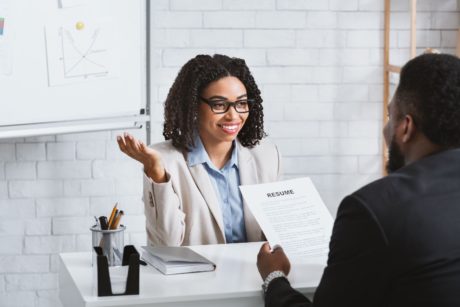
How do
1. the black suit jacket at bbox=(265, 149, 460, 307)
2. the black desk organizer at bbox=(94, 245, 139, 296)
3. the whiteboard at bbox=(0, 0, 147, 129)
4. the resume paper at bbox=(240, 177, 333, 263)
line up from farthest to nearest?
the whiteboard at bbox=(0, 0, 147, 129)
the resume paper at bbox=(240, 177, 333, 263)
the black desk organizer at bbox=(94, 245, 139, 296)
the black suit jacket at bbox=(265, 149, 460, 307)

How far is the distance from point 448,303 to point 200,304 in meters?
0.63

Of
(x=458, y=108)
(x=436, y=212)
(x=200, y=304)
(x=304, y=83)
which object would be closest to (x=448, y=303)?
(x=436, y=212)

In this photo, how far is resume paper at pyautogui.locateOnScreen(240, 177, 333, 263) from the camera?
2143 millimetres

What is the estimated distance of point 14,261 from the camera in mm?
3520

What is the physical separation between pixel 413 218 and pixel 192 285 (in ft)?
2.21

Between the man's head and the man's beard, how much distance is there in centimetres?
2

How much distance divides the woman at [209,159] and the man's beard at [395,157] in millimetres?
928

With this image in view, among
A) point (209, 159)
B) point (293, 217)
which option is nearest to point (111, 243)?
point (293, 217)

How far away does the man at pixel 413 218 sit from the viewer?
139 cm

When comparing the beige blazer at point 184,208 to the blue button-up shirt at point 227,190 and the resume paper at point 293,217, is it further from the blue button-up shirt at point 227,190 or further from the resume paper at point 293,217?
the resume paper at point 293,217

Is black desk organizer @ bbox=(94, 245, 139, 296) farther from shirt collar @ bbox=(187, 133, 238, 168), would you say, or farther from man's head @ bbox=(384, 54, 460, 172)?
shirt collar @ bbox=(187, 133, 238, 168)

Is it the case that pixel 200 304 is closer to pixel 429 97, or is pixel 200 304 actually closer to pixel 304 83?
pixel 429 97

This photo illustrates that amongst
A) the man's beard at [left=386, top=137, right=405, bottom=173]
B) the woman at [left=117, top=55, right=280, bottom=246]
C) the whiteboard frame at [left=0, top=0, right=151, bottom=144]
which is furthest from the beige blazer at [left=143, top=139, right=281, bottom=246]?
the man's beard at [left=386, top=137, right=405, bottom=173]

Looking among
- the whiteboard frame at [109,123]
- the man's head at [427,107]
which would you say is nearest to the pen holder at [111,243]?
the man's head at [427,107]
